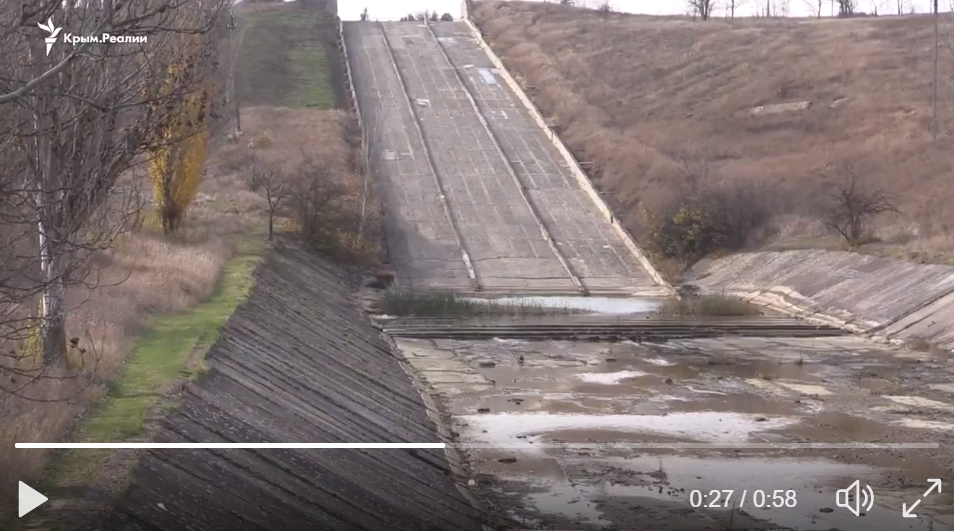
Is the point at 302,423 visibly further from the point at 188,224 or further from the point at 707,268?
the point at 707,268

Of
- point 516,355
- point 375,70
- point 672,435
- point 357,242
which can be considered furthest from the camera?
point 375,70

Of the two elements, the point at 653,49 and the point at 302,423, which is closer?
the point at 302,423

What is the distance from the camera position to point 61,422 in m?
11.2

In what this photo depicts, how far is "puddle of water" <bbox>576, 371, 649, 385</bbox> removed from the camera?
82.1ft

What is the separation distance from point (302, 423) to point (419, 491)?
190cm

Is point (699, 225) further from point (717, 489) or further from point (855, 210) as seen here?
point (717, 489)

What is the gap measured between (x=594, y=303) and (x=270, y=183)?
10.6 m

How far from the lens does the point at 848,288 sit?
32969 mm

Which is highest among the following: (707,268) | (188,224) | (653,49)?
(653,49)

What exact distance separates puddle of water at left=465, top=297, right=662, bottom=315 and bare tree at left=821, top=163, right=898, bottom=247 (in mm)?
6086

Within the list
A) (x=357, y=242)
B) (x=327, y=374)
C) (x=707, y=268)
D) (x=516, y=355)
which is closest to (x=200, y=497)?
(x=327, y=374)

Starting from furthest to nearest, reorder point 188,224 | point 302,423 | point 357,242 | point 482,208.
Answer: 1. point 482,208
2. point 357,242
3. point 188,224
4. point 302,423

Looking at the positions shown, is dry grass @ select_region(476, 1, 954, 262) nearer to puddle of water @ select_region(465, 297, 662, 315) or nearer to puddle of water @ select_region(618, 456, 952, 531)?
puddle of water @ select_region(465, 297, 662, 315)

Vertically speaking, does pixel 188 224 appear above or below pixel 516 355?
above
